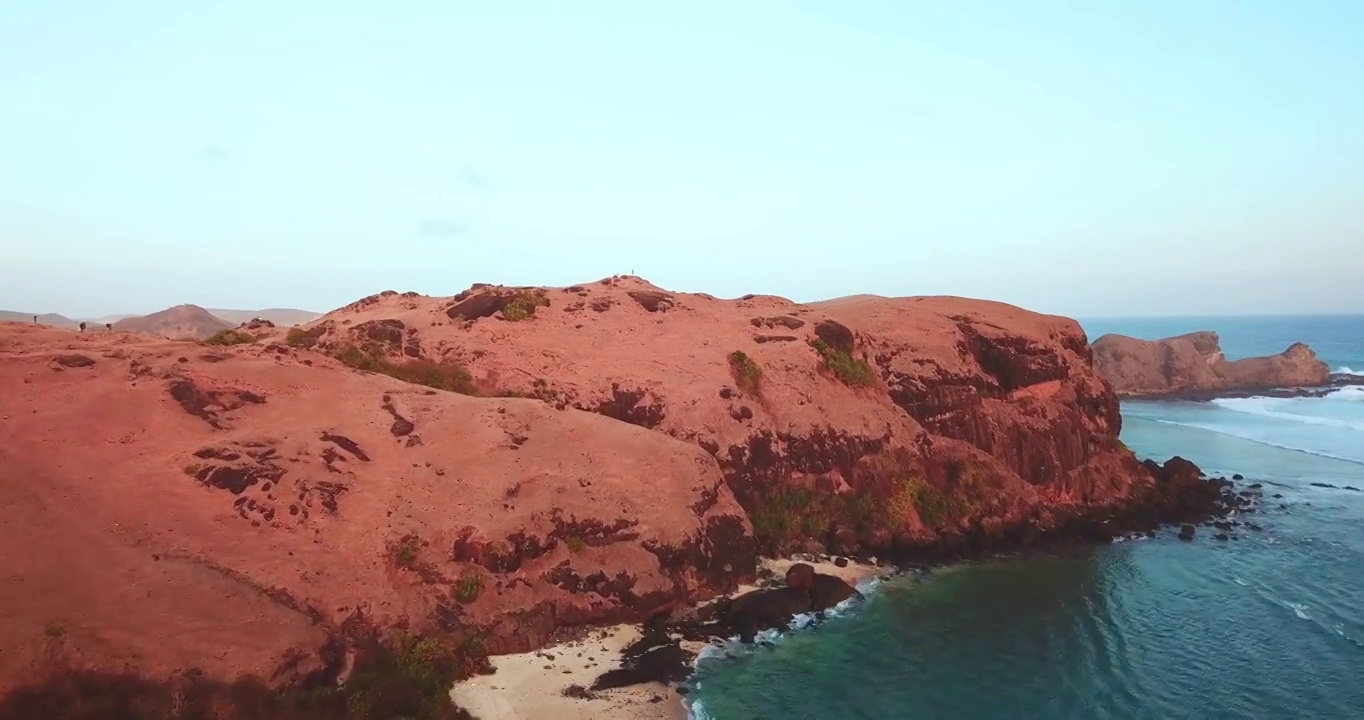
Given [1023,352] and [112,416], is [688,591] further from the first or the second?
[1023,352]

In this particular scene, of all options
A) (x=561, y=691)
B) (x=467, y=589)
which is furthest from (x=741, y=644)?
(x=467, y=589)

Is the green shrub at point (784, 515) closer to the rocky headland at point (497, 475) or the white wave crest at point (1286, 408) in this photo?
the rocky headland at point (497, 475)

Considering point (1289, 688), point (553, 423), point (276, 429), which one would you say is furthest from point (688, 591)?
point (1289, 688)

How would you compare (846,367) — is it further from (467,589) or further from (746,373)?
(467,589)

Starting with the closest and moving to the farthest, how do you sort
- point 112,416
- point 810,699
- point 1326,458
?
point 810,699 < point 112,416 < point 1326,458

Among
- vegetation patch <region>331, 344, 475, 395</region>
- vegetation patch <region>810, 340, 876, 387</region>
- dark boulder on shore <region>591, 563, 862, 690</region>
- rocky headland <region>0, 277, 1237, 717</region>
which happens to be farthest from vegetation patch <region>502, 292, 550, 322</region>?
dark boulder on shore <region>591, 563, 862, 690</region>

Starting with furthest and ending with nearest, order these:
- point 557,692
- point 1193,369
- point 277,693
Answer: point 1193,369 < point 557,692 < point 277,693
